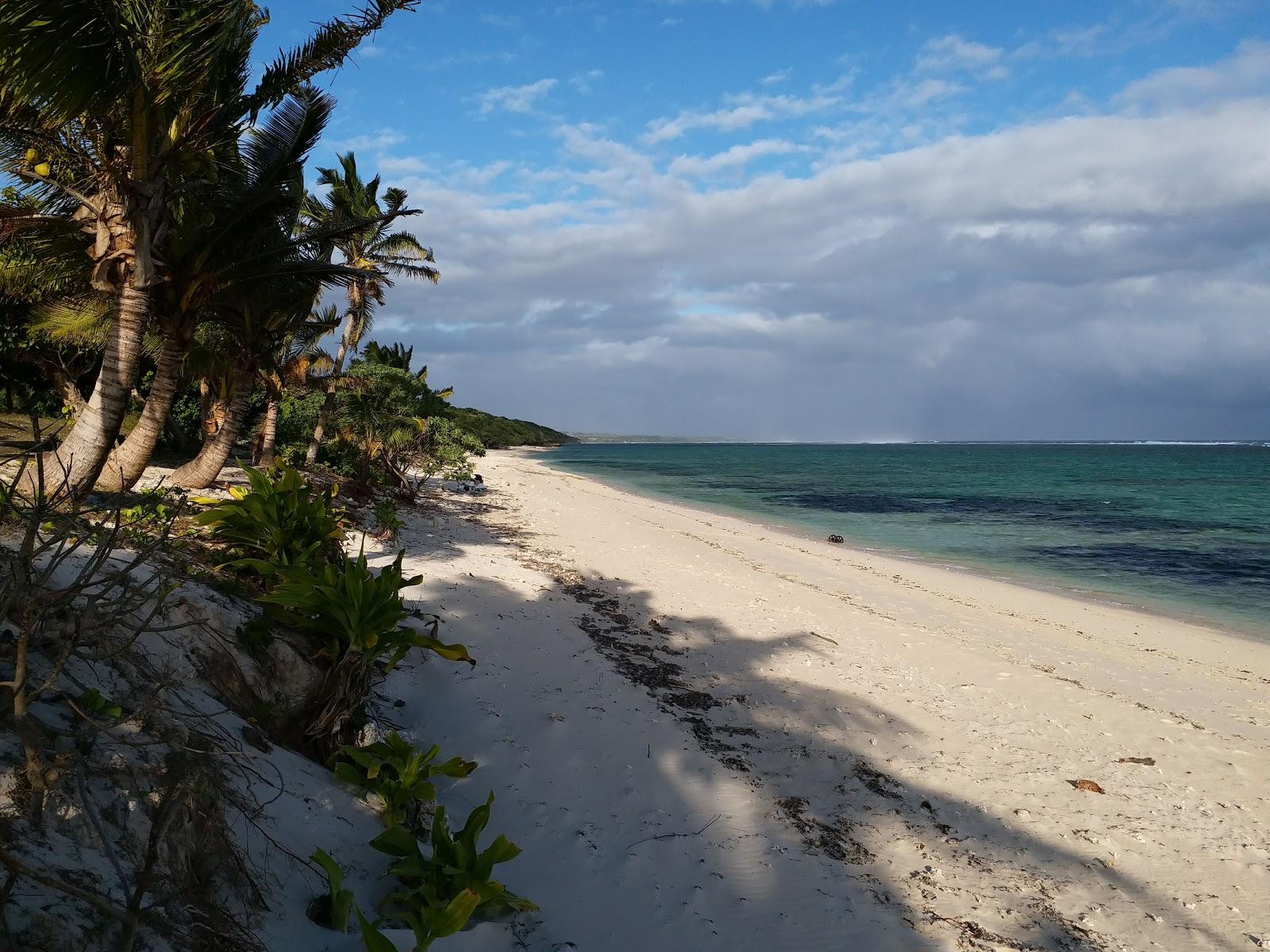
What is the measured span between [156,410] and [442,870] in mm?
8309

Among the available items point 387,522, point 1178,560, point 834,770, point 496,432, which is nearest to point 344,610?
point 834,770

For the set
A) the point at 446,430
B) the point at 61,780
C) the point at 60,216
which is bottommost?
the point at 61,780

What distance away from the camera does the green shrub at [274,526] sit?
5043 millimetres

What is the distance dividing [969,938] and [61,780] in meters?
3.85

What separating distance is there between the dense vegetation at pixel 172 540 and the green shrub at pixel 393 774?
13mm

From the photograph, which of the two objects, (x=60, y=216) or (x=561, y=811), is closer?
(x=561, y=811)

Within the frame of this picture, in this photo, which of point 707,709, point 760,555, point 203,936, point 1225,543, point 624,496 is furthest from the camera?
point 624,496

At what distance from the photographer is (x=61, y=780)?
2086mm

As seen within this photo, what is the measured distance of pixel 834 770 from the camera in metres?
4.95

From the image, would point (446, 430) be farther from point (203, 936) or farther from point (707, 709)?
point (203, 936)

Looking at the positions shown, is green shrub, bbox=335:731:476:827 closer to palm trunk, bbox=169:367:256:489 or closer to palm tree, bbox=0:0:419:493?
palm tree, bbox=0:0:419:493

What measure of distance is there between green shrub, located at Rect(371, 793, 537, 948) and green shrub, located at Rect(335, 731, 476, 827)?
0.96ft

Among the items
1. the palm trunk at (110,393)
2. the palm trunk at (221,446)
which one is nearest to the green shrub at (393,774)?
the palm trunk at (110,393)

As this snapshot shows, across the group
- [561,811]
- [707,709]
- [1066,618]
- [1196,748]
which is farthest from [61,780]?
[1066,618]
